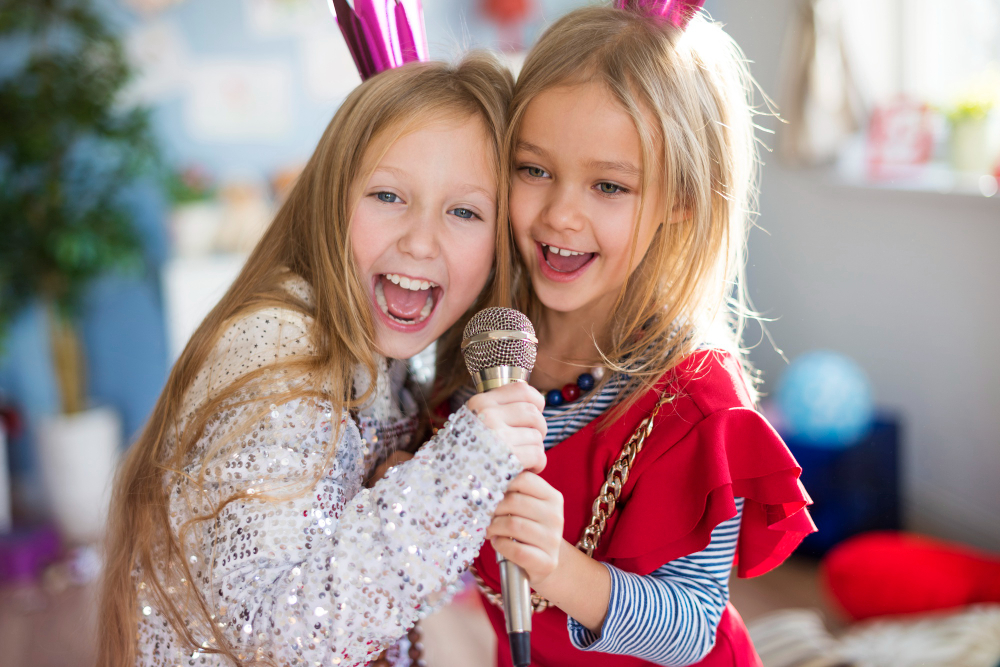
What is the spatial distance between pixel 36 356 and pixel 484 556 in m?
2.58

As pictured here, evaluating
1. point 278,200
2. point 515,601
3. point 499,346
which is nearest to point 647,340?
point 499,346

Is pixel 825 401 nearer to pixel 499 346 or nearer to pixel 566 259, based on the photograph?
pixel 566 259

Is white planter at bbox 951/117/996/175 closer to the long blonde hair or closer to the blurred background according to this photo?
the blurred background

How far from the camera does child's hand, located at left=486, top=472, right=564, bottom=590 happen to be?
0.60 metres

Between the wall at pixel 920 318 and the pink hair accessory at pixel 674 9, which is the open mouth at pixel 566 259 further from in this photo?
the wall at pixel 920 318

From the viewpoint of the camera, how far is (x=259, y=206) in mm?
2756

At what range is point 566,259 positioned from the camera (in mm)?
814

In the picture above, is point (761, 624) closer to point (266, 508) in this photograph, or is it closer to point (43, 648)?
point (266, 508)

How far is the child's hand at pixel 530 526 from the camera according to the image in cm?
60

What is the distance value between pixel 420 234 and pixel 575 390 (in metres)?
0.24

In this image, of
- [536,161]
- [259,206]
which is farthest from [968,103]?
[259,206]

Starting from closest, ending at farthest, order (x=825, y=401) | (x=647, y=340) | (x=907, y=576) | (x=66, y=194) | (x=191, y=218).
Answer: (x=647, y=340) → (x=907, y=576) → (x=825, y=401) → (x=66, y=194) → (x=191, y=218)

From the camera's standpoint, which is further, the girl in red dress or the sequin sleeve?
the girl in red dress

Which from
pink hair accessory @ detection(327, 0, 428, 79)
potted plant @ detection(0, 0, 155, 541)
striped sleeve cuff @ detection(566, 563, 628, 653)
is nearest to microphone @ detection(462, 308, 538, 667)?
striped sleeve cuff @ detection(566, 563, 628, 653)
